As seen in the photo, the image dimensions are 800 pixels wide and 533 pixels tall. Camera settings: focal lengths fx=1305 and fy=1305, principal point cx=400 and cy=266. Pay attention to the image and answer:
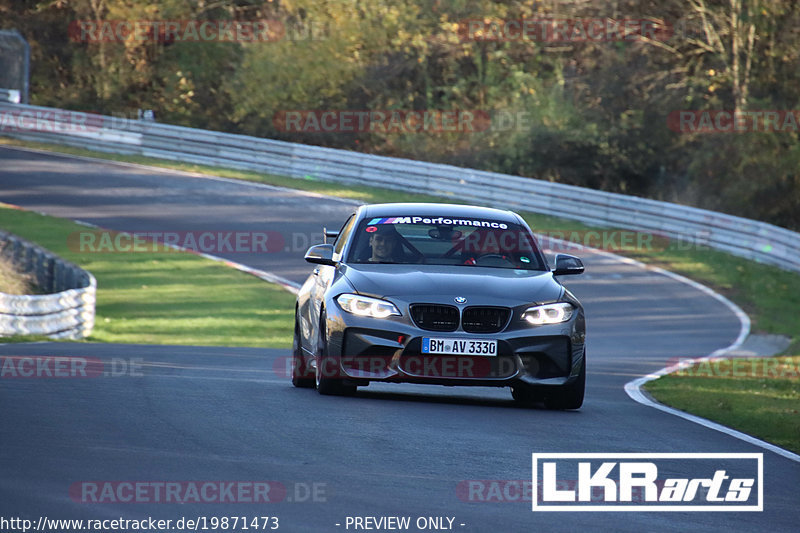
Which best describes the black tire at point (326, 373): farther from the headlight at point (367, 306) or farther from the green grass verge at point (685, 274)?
the green grass verge at point (685, 274)

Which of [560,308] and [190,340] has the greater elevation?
[560,308]

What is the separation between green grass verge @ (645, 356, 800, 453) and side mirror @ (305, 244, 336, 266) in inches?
138

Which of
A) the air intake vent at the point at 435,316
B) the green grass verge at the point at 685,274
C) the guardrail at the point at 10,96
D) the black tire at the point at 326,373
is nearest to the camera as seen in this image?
the air intake vent at the point at 435,316

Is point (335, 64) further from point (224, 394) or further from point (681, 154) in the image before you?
point (224, 394)

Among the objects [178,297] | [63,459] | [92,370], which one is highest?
[63,459]

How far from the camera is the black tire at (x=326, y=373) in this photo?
998cm

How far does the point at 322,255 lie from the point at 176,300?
12550 mm

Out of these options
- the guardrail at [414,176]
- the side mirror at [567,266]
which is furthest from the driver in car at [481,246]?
the guardrail at [414,176]

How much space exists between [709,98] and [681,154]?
1.82 meters

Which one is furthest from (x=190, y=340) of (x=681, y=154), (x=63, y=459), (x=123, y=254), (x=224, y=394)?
(x=681, y=154)

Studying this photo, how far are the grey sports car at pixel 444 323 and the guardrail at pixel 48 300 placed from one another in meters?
7.86

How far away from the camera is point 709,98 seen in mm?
38156

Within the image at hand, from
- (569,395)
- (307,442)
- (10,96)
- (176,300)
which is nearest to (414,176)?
(176,300)

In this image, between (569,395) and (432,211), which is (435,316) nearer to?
(569,395)
